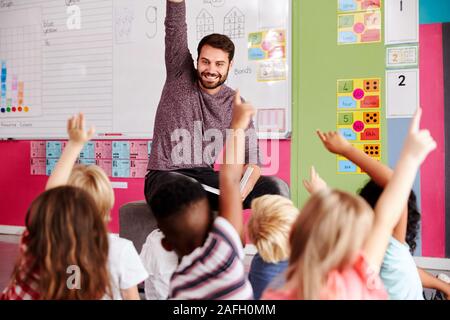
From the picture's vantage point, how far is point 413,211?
5.65 ft

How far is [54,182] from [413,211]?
45.9 inches

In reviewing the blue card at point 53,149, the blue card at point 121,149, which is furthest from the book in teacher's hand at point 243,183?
the blue card at point 53,149

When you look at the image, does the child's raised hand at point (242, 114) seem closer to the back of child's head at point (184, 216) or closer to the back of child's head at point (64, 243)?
the back of child's head at point (184, 216)

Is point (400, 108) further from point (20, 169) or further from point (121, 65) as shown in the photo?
point (20, 169)

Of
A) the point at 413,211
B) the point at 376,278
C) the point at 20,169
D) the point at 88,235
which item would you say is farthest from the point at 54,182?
the point at 20,169

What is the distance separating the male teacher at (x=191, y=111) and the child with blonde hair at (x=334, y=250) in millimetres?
1308

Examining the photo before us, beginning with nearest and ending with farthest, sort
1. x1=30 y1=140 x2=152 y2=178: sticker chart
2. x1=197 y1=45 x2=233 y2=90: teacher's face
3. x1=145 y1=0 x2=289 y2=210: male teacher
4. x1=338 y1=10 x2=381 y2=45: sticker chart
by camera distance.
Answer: x1=145 y1=0 x2=289 y2=210: male teacher → x1=197 y1=45 x2=233 y2=90: teacher's face → x1=338 y1=10 x2=381 y2=45: sticker chart → x1=30 y1=140 x2=152 y2=178: sticker chart

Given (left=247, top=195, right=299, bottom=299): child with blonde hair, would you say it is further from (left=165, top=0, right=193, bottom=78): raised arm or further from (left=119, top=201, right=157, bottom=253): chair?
(left=165, top=0, right=193, bottom=78): raised arm

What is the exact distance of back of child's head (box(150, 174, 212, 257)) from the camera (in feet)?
3.49

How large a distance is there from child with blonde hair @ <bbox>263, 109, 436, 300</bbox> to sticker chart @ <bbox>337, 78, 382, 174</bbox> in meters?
2.06

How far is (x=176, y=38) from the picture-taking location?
2.33m

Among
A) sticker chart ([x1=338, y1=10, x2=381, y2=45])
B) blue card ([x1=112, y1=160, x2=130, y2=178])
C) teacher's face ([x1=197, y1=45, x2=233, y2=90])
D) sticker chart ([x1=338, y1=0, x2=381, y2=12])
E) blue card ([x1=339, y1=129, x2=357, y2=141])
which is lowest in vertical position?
blue card ([x1=112, y1=160, x2=130, y2=178])

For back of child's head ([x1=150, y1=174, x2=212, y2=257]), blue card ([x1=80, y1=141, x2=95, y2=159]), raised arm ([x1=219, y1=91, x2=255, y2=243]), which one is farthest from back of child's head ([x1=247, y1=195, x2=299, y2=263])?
blue card ([x1=80, y1=141, x2=95, y2=159])

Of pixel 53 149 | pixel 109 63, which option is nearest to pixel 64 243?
pixel 109 63
